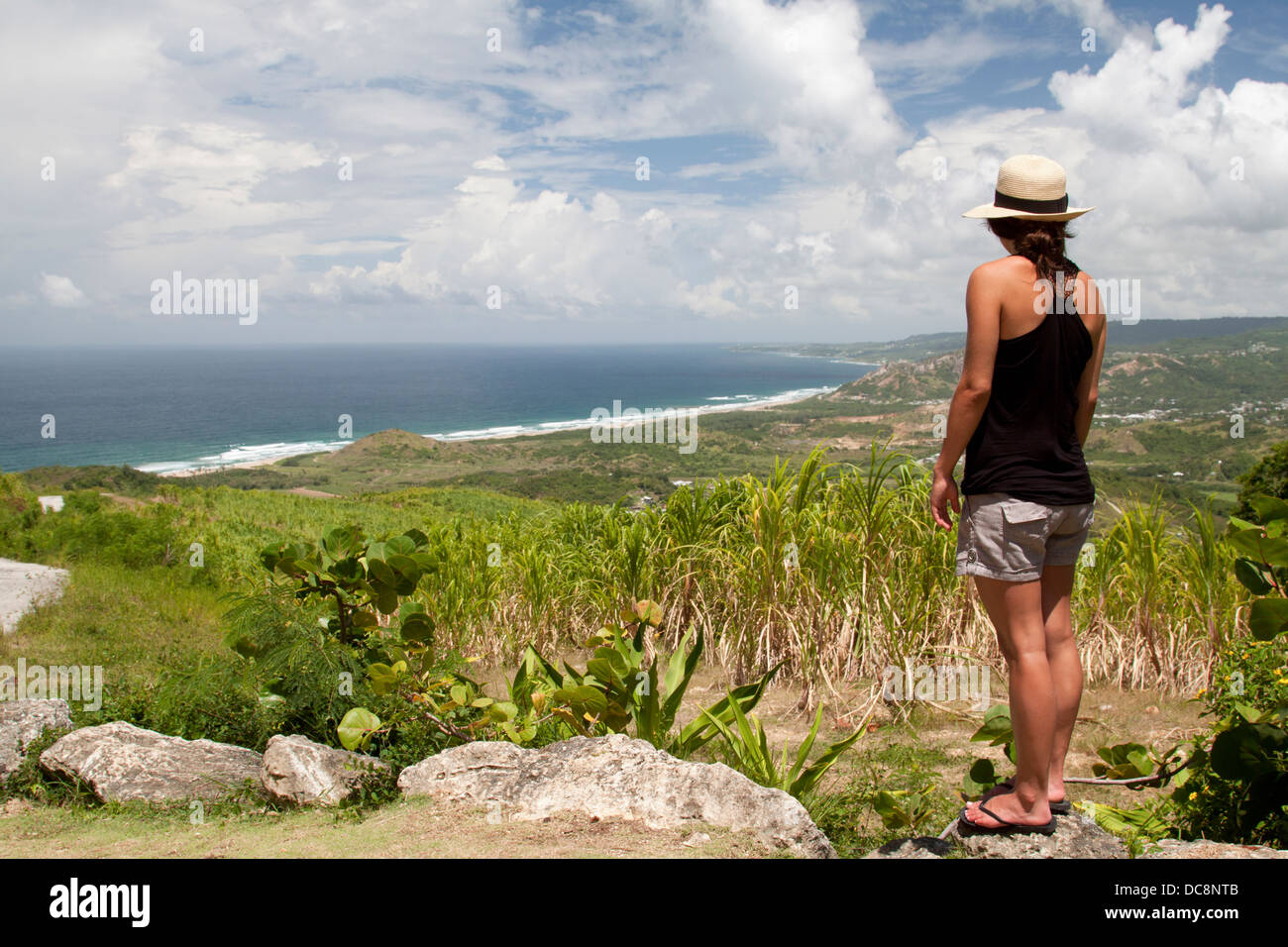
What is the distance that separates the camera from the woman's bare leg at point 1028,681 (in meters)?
2.24

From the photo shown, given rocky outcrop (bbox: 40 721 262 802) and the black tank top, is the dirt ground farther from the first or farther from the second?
the black tank top

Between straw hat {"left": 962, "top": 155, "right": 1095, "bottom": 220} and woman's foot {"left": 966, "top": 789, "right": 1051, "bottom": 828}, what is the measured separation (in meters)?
1.69

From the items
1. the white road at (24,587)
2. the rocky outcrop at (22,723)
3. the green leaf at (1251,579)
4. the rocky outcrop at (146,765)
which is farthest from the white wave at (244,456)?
the green leaf at (1251,579)

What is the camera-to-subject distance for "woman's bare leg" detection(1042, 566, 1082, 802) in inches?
91.9

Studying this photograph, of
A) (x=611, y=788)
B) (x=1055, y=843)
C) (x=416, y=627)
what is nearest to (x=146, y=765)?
(x=416, y=627)

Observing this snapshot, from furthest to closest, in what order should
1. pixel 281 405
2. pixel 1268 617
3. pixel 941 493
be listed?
pixel 281 405 → pixel 941 493 → pixel 1268 617

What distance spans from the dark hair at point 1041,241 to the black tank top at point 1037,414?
3.6 inches

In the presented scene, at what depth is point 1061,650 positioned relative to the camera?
93.3 inches

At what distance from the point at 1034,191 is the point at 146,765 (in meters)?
3.84

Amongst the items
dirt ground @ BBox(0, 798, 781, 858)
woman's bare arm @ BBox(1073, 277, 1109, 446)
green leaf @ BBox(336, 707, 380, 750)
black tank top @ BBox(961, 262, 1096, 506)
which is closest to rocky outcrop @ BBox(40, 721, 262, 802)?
dirt ground @ BBox(0, 798, 781, 858)

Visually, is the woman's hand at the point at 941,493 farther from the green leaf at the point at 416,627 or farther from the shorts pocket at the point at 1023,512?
the green leaf at the point at 416,627

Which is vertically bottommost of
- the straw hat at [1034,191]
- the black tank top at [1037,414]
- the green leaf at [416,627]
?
the green leaf at [416,627]

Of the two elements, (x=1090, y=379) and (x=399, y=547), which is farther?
(x=399, y=547)

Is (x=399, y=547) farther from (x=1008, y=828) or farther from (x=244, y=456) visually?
(x=244, y=456)
